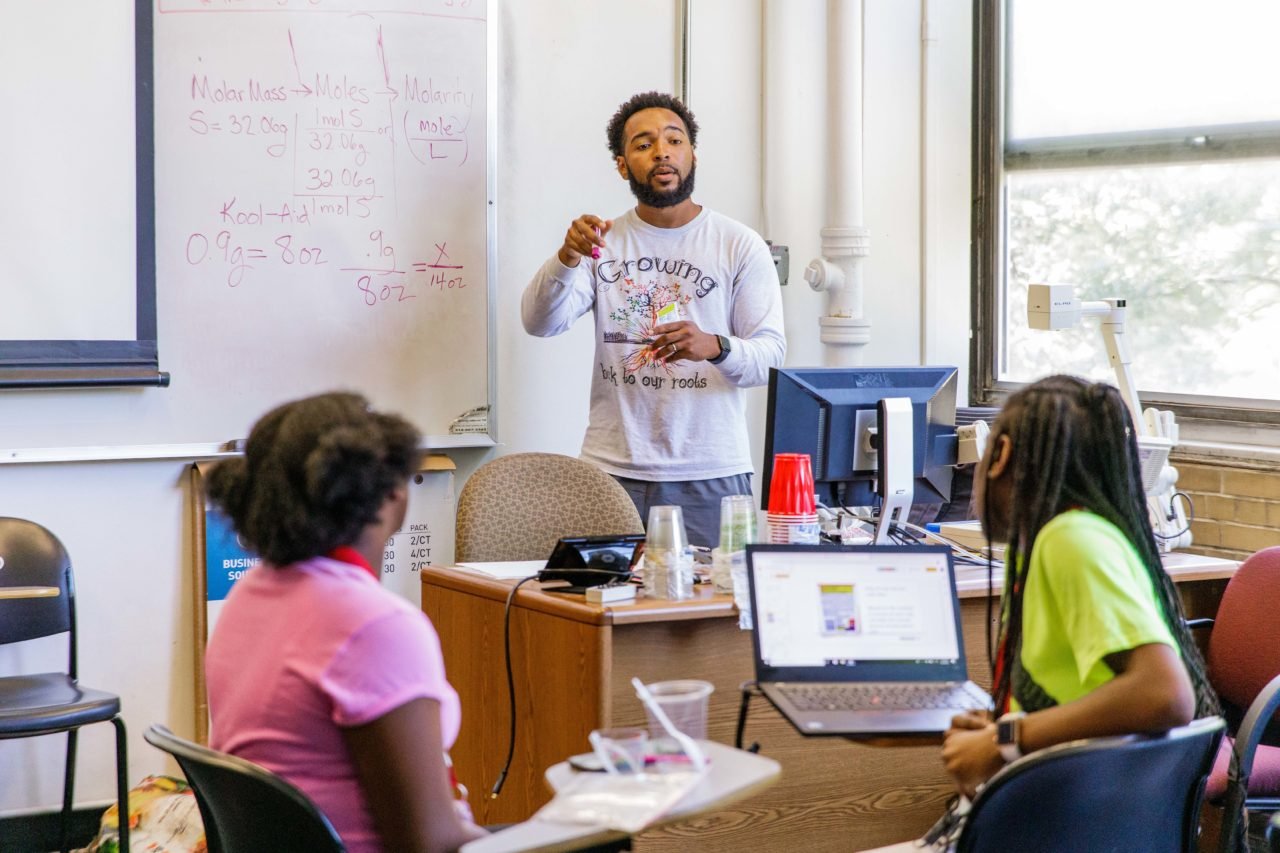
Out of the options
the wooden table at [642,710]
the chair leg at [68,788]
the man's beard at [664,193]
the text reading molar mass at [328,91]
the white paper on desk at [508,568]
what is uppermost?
the text reading molar mass at [328,91]

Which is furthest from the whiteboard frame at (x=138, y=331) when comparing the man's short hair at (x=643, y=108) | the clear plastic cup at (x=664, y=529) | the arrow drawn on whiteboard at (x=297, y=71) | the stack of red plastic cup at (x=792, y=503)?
the stack of red plastic cup at (x=792, y=503)

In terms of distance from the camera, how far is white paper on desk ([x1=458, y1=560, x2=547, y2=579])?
2580mm

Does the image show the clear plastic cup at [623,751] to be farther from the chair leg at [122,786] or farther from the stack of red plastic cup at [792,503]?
the chair leg at [122,786]

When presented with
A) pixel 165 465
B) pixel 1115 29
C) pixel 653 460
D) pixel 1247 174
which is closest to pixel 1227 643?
pixel 653 460

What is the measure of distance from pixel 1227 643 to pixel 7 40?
9.44 feet

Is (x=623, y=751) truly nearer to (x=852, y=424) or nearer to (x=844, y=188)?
(x=852, y=424)

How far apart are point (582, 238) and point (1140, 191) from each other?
1823 millimetres

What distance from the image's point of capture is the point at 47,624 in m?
3.09

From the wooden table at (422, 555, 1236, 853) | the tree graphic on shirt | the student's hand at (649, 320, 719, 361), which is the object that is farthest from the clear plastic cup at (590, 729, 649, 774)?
the tree graphic on shirt

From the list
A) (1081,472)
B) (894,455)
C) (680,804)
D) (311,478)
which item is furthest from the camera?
(894,455)

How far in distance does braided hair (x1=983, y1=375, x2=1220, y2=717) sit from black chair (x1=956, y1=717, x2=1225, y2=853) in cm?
21

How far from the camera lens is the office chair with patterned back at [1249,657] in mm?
2316

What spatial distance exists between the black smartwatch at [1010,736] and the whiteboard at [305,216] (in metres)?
2.18

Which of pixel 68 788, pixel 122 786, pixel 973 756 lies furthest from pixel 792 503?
pixel 68 788
